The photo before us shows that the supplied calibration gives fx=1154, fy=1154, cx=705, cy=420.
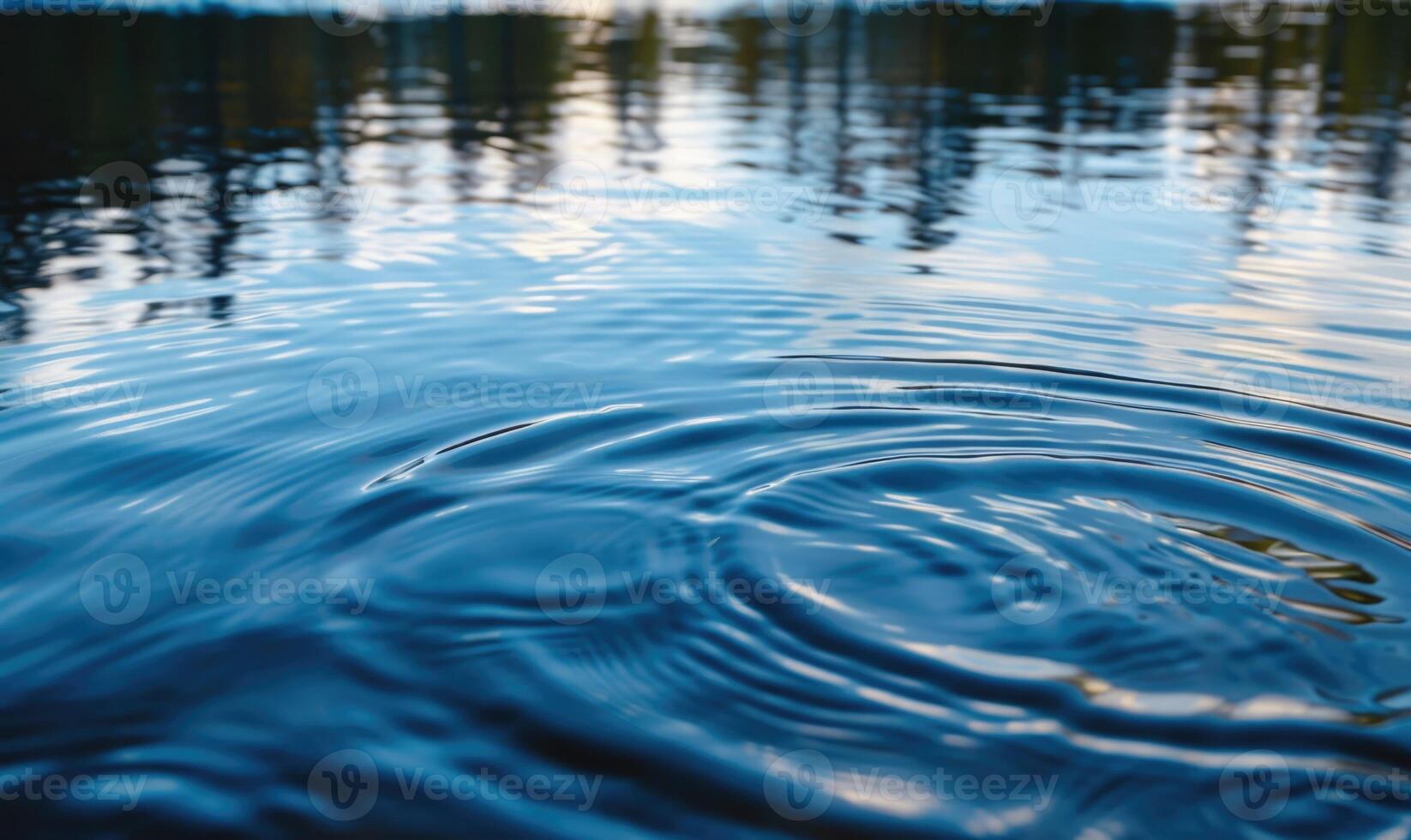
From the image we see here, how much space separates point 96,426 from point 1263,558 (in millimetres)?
4502

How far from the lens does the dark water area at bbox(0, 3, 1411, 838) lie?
279 centimetres

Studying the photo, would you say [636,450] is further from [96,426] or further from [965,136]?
[965,136]

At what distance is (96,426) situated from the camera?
15.7ft

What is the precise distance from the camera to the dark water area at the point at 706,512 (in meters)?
2.79

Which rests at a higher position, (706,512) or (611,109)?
(611,109)

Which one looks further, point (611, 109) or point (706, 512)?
point (611, 109)

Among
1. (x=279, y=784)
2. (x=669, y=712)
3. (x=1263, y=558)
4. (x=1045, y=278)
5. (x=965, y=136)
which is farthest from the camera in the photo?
(x=965, y=136)

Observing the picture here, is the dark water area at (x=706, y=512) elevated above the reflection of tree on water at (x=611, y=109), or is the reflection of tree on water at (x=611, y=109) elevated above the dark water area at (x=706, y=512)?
the reflection of tree on water at (x=611, y=109)

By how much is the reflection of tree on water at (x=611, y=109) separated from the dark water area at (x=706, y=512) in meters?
0.29

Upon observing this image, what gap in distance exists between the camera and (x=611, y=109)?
16656 millimetres

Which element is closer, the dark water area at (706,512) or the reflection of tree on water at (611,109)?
the dark water area at (706,512)

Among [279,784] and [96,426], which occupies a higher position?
[96,426]

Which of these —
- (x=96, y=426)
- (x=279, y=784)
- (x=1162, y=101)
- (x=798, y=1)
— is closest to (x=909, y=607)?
(x=279, y=784)

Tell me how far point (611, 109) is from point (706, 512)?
13518 millimetres
